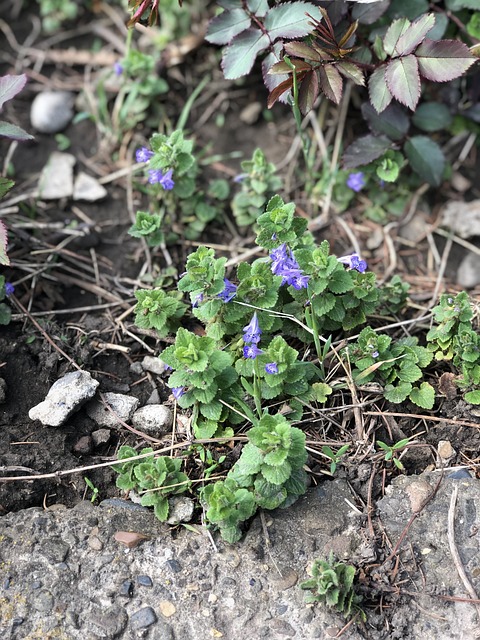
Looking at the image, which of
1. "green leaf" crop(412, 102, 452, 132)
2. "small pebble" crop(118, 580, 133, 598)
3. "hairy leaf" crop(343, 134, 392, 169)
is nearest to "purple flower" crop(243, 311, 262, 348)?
"small pebble" crop(118, 580, 133, 598)

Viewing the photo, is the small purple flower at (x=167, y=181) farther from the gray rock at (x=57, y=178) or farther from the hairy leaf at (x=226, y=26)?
the gray rock at (x=57, y=178)

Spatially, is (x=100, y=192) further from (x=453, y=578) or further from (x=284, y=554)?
(x=453, y=578)

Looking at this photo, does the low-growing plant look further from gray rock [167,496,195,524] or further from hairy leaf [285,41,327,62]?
hairy leaf [285,41,327,62]

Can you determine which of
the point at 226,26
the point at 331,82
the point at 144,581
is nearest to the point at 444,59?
the point at 331,82

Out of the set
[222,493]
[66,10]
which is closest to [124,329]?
[222,493]

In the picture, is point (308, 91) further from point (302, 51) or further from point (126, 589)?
point (126, 589)

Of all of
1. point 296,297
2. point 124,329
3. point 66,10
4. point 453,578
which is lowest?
point 453,578
